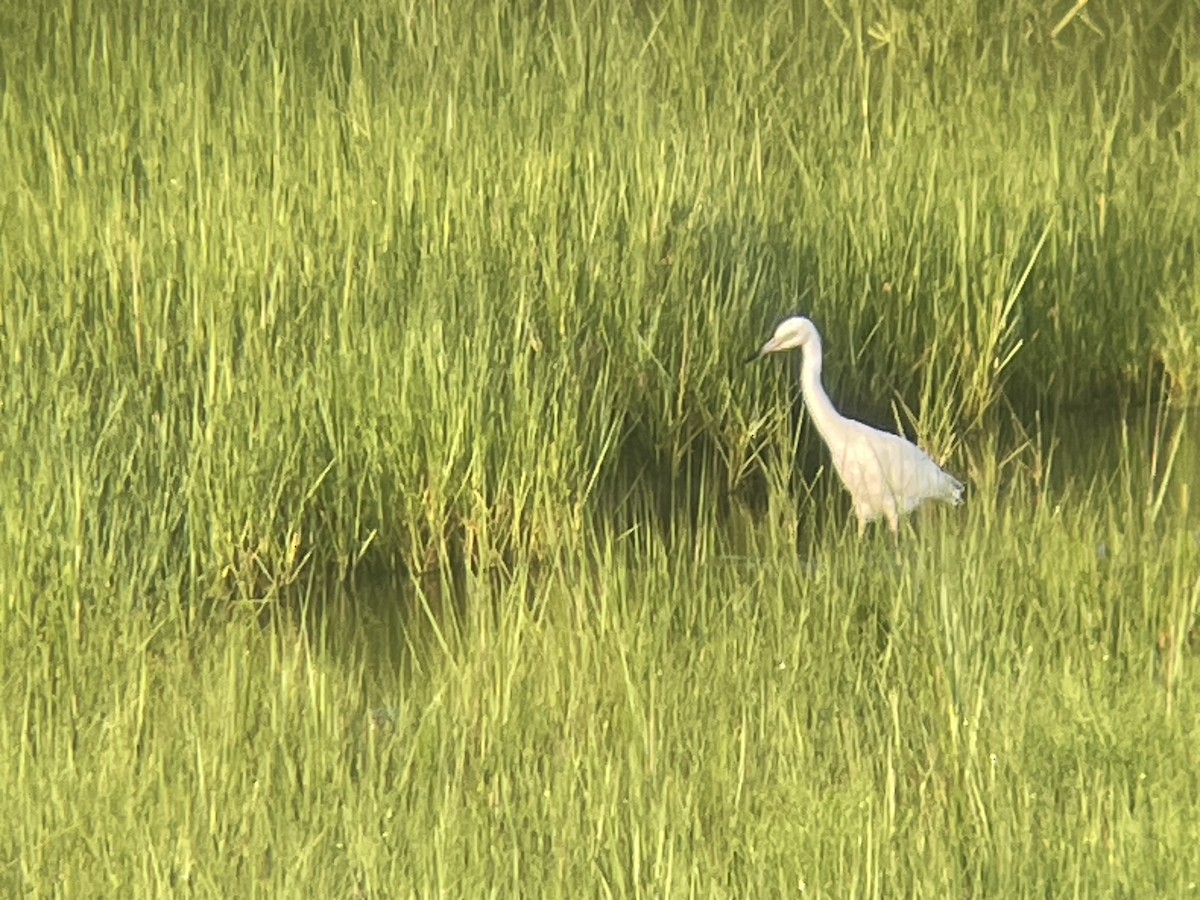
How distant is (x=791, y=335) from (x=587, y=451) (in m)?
0.57

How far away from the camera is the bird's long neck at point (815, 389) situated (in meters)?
4.92

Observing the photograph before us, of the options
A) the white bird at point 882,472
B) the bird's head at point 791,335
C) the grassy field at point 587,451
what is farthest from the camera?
the bird's head at point 791,335

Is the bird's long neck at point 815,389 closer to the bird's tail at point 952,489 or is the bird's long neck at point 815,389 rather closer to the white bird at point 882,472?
the white bird at point 882,472

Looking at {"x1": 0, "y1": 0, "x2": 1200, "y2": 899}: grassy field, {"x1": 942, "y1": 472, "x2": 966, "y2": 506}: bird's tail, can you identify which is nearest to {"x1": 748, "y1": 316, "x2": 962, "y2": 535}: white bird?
{"x1": 942, "y1": 472, "x2": 966, "y2": 506}: bird's tail

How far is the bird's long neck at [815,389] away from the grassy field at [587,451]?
0.27ft

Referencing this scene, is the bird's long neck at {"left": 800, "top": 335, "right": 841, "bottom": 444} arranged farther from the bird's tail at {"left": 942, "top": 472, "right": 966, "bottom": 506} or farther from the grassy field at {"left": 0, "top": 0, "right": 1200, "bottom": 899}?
the bird's tail at {"left": 942, "top": 472, "right": 966, "bottom": 506}

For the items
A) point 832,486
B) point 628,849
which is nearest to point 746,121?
point 832,486

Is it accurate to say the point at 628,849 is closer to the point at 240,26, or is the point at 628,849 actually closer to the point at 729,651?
the point at 729,651

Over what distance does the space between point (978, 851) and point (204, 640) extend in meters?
1.55

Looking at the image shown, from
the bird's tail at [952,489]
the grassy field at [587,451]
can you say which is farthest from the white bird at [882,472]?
the grassy field at [587,451]

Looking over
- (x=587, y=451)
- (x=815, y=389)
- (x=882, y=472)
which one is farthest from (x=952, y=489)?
(x=587, y=451)

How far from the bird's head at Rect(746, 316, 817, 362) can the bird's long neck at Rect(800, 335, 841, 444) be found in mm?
20

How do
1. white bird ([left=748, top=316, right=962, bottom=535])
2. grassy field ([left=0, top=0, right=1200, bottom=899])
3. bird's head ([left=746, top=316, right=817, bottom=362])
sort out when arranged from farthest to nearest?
1. bird's head ([left=746, top=316, right=817, bottom=362])
2. white bird ([left=748, top=316, right=962, bottom=535])
3. grassy field ([left=0, top=0, right=1200, bottom=899])

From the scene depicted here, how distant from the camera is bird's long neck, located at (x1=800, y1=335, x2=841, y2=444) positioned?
4918mm
